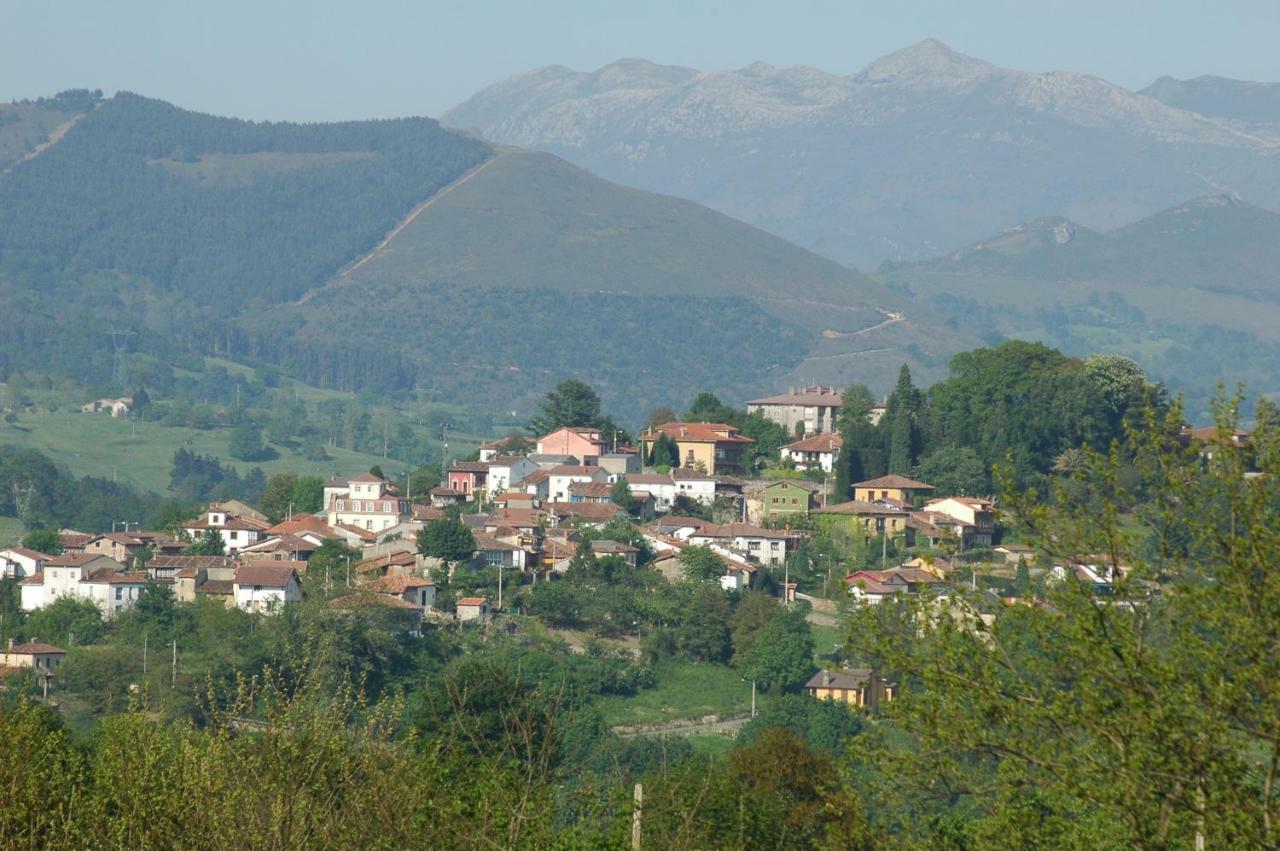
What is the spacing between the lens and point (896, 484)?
7956 centimetres

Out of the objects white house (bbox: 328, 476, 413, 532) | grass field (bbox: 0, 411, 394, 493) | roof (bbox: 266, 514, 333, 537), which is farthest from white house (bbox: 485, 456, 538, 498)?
grass field (bbox: 0, 411, 394, 493)

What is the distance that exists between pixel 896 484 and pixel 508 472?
16.1 metres

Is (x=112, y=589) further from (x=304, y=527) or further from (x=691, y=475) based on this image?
(x=691, y=475)

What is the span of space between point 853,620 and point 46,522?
104m

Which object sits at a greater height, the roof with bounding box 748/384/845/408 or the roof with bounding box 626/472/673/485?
the roof with bounding box 748/384/845/408

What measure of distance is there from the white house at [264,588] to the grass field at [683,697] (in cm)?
1114

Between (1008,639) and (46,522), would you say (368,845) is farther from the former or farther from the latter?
(46,522)

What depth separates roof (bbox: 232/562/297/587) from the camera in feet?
222

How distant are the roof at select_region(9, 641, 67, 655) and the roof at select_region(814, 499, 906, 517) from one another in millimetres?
26697

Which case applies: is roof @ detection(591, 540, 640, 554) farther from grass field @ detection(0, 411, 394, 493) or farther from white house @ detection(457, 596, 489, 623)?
grass field @ detection(0, 411, 394, 493)

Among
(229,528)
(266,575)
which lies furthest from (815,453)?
(266,575)

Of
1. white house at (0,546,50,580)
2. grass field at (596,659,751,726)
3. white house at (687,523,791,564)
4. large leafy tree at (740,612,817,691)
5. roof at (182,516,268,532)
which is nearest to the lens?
grass field at (596,659,751,726)

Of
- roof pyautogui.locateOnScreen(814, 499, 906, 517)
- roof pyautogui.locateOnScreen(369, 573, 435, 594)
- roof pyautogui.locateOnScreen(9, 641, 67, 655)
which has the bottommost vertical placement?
roof pyautogui.locateOnScreen(9, 641, 67, 655)

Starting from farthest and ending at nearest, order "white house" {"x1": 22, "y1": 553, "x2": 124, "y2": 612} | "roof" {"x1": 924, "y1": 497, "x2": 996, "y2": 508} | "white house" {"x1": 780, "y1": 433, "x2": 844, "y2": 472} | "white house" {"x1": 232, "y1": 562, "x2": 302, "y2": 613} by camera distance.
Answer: "white house" {"x1": 780, "y1": 433, "x2": 844, "y2": 472} < "roof" {"x1": 924, "y1": 497, "x2": 996, "y2": 508} < "white house" {"x1": 22, "y1": 553, "x2": 124, "y2": 612} < "white house" {"x1": 232, "y1": 562, "x2": 302, "y2": 613}
